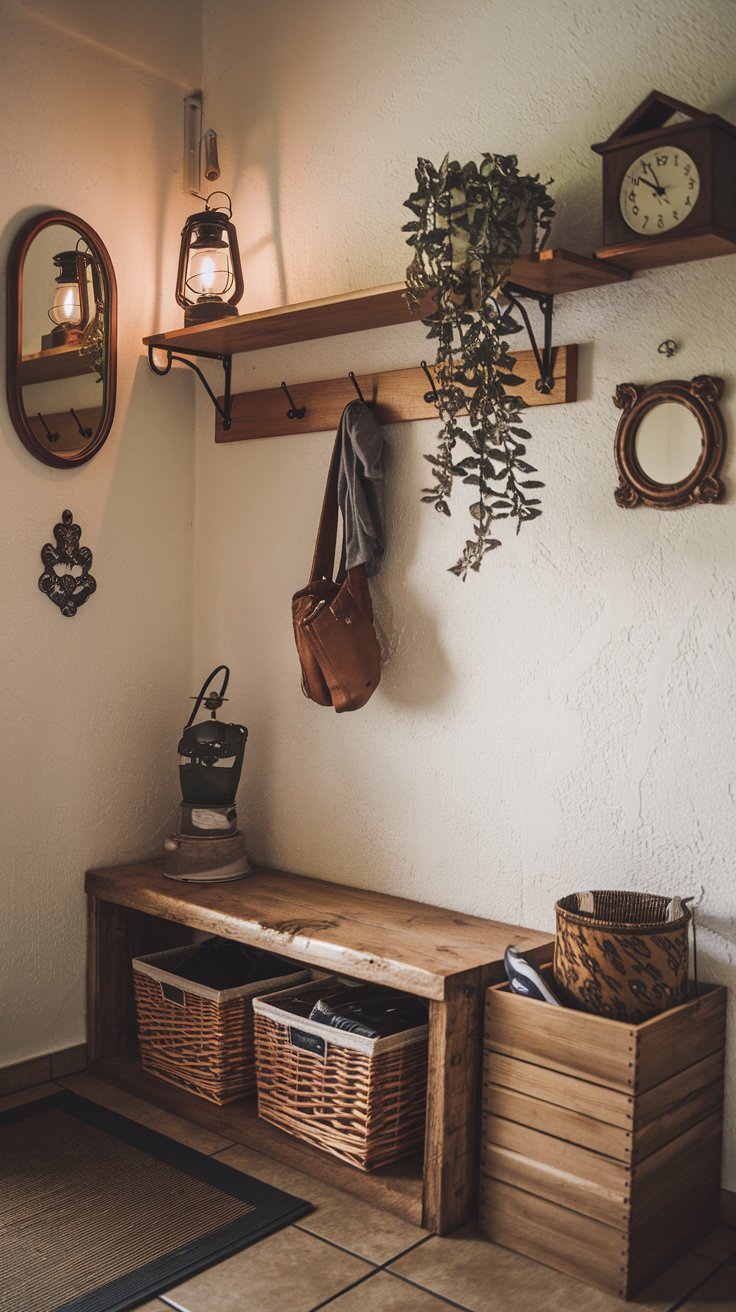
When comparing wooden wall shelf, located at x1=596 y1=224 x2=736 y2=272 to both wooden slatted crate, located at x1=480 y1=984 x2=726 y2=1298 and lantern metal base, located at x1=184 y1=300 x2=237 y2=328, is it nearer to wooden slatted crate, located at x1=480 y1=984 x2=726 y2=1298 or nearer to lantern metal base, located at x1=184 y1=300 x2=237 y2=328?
lantern metal base, located at x1=184 y1=300 x2=237 y2=328

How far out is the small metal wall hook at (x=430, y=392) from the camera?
99.0 inches

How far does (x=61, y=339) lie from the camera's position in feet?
9.96

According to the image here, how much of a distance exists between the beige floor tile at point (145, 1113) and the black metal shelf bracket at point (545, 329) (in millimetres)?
1909

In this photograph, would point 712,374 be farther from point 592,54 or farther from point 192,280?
point 192,280

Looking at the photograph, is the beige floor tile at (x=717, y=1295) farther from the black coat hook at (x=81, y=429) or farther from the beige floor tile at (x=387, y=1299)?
the black coat hook at (x=81, y=429)

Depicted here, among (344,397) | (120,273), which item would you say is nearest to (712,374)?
(344,397)

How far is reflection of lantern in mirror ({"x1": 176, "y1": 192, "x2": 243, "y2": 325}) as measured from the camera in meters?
3.17

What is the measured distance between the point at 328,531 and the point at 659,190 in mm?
1162

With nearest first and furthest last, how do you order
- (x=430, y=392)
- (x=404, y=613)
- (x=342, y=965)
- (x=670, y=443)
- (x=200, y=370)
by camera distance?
(x=670, y=443)
(x=342, y=965)
(x=430, y=392)
(x=404, y=613)
(x=200, y=370)

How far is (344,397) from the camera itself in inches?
119

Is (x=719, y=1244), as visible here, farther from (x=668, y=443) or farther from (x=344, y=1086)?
(x=668, y=443)

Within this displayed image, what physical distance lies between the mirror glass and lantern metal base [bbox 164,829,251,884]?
57.9 inches

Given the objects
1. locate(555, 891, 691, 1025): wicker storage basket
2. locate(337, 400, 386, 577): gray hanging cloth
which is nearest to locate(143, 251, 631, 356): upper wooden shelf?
locate(337, 400, 386, 577): gray hanging cloth

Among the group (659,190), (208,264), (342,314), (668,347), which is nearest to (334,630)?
(342,314)
